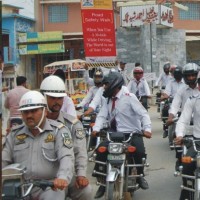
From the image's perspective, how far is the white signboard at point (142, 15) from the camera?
2842cm

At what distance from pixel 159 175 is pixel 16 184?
516 cm

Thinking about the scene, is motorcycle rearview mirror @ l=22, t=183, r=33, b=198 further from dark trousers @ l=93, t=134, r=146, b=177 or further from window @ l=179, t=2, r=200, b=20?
window @ l=179, t=2, r=200, b=20

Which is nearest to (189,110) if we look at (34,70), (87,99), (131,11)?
(87,99)

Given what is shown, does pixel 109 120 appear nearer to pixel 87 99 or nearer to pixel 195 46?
pixel 87 99

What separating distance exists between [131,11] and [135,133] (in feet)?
75.7

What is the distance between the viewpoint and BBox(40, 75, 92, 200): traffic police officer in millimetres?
4551

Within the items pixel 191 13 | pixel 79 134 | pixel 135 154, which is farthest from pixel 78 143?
pixel 191 13

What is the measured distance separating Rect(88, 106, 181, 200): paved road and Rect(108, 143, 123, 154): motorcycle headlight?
124 cm

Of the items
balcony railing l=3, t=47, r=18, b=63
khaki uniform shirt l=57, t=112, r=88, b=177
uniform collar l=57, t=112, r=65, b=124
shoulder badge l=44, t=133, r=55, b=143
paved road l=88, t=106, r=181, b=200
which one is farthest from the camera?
balcony railing l=3, t=47, r=18, b=63

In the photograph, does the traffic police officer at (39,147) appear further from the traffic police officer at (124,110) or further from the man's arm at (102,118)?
the man's arm at (102,118)

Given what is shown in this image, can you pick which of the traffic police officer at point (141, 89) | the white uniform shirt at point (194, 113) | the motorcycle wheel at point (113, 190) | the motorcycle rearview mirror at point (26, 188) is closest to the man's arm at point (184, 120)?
the white uniform shirt at point (194, 113)

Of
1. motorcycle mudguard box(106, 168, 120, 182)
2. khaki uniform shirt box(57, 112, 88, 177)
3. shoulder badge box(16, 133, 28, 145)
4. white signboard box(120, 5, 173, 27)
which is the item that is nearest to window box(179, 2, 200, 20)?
white signboard box(120, 5, 173, 27)

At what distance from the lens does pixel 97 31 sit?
39.6 ft

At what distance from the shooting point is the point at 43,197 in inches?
158
